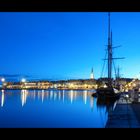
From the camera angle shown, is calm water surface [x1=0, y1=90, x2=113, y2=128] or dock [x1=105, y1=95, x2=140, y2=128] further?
calm water surface [x1=0, y1=90, x2=113, y2=128]

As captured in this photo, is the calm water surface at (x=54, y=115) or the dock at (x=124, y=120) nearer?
the dock at (x=124, y=120)

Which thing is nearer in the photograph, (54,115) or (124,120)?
(124,120)

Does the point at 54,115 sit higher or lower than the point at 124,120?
lower

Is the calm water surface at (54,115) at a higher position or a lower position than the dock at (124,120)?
lower

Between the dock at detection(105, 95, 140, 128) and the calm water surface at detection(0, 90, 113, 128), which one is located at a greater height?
the dock at detection(105, 95, 140, 128)
